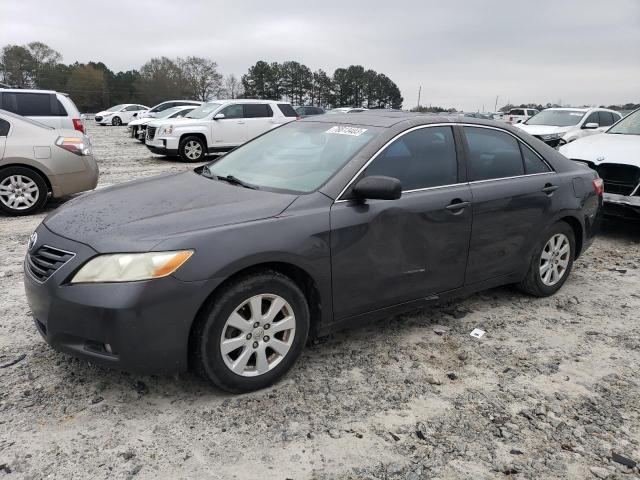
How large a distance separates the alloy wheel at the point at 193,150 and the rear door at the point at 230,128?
14.8 inches

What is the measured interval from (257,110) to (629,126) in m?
9.95

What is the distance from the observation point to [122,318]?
8.20 feet

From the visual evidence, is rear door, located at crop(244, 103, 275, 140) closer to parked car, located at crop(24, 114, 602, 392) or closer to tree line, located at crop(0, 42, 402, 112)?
parked car, located at crop(24, 114, 602, 392)

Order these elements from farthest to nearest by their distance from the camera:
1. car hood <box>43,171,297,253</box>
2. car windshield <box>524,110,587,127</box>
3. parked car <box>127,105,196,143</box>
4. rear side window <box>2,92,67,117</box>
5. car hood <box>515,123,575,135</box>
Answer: parked car <box>127,105,196,143</box> < car windshield <box>524,110,587,127</box> < car hood <box>515,123,575,135</box> < rear side window <box>2,92,67,117</box> < car hood <box>43,171,297,253</box>

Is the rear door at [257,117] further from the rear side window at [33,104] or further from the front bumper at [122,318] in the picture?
the front bumper at [122,318]

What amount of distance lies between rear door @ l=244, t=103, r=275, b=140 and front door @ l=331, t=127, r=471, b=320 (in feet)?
38.2

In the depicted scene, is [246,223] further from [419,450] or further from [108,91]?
[108,91]

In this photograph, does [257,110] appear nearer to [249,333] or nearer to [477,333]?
[477,333]

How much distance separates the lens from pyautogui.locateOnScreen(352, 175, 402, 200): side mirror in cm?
308

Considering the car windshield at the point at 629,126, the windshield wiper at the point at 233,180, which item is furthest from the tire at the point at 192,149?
the windshield wiper at the point at 233,180

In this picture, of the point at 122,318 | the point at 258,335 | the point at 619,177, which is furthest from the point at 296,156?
the point at 619,177

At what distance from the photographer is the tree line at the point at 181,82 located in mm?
65625

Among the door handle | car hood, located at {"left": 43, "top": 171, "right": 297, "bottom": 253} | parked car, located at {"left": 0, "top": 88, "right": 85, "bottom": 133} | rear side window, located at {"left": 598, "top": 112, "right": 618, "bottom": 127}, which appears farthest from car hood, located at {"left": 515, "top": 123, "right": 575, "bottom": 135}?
car hood, located at {"left": 43, "top": 171, "right": 297, "bottom": 253}

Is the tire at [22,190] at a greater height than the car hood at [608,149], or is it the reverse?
the car hood at [608,149]
